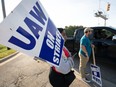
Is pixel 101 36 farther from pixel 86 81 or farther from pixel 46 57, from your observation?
pixel 46 57

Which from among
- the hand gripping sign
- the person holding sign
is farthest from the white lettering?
the person holding sign

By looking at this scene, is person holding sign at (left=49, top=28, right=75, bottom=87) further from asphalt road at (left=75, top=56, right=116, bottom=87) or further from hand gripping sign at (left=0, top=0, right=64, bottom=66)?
asphalt road at (left=75, top=56, right=116, bottom=87)

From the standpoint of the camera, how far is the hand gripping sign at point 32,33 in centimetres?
180

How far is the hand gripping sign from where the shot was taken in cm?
180

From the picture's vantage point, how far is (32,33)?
2.09m

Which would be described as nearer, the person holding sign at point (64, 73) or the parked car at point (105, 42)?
the person holding sign at point (64, 73)

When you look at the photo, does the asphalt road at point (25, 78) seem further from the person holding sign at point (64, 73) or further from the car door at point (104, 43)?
the person holding sign at point (64, 73)

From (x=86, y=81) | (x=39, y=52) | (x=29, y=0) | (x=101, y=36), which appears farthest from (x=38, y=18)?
(x=101, y=36)

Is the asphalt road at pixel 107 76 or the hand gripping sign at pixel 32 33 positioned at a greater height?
the hand gripping sign at pixel 32 33

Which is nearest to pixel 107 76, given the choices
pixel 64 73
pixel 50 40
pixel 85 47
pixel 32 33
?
pixel 85 47

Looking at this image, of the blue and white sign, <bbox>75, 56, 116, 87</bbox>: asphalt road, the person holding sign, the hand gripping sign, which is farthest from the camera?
<bbox>75, 56, 116, 87</bbox>: asphalt road

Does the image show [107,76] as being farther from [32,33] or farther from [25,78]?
[32,33]

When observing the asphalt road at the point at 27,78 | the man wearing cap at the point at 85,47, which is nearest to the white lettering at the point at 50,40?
the asphalt road at the point at 27,78

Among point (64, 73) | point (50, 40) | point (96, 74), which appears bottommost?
point (96, 74)
